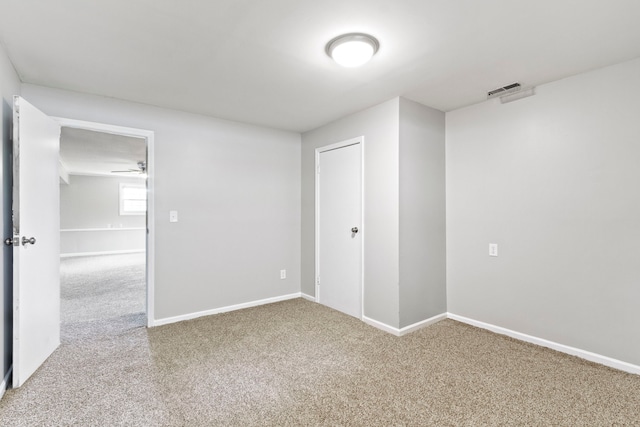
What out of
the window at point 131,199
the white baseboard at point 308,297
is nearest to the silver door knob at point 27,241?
the white baseboard at point 308,297

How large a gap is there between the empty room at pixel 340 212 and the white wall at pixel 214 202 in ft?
0.08

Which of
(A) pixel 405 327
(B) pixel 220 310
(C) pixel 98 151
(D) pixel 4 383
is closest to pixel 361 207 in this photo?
(A) pixel 405 327

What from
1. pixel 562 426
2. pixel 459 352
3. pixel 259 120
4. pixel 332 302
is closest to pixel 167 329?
pixel 332 302

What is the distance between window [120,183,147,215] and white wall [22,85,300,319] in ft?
22.2

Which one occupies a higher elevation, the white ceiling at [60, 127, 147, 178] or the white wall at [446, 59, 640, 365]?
the white ceiling at [60, 127, 147, 178]

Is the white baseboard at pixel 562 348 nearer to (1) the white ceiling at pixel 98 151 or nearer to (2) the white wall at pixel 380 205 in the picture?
(2) the white wall at pixel 380 205

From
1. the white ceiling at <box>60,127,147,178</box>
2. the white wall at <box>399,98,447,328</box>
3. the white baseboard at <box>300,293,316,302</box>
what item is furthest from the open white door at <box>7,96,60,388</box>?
the white wall at <box>399,98,447,328</box>

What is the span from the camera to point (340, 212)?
359 cm

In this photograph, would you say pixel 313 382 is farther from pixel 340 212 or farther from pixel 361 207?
pixel 340 212

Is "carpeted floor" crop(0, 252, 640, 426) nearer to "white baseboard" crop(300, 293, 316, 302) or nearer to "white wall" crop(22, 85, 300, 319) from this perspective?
"white wall" crop(22, 85, 300, 319)

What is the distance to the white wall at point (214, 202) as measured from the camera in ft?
10.4

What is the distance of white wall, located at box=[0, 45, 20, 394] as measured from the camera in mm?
2035

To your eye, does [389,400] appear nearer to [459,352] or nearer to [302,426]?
[302,426]

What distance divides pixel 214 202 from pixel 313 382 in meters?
2.23
